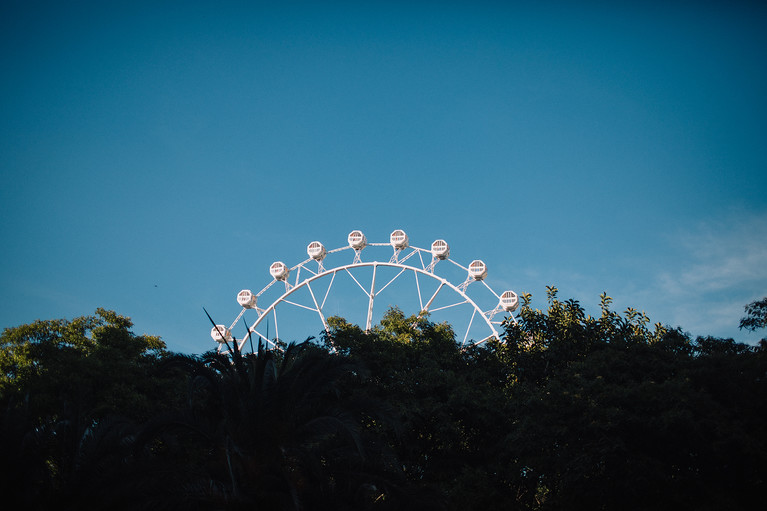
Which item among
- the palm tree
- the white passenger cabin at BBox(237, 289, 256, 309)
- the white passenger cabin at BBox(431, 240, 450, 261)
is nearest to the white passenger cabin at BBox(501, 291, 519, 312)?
the white passenger cabin at BBox(431, 240, 450, 261)

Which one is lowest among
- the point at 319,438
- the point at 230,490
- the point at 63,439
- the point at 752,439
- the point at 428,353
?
the point at 752,439

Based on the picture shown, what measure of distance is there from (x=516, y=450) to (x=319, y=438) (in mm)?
7136

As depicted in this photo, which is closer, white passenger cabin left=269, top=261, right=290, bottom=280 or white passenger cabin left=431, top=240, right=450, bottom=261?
white passenger cabin left=431, top=240, right=450, bottom=261

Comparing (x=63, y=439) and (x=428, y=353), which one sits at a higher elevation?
(x=428, y=353)

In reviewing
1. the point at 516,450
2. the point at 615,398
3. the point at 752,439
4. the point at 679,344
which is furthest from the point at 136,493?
the point at 679,344

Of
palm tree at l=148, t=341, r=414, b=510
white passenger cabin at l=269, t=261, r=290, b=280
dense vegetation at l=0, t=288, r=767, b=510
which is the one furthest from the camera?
white passenger cabin at l=269, t=261, r=290, b=280

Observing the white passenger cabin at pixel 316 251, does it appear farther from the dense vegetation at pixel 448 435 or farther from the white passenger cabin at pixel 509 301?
the dense vegetation at pixel 448 435

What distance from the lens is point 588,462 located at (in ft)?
56.9

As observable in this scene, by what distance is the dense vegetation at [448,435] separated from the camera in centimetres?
1505

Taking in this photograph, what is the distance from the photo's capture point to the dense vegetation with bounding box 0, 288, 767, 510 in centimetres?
1505

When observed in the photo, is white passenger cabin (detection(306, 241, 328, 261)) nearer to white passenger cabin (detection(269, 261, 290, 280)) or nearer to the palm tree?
white passenger cabin (detection(269, 261, 290, 280))

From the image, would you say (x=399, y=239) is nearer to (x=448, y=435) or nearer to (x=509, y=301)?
(x=509, y=301)

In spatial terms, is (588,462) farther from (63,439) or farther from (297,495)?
(63,439)

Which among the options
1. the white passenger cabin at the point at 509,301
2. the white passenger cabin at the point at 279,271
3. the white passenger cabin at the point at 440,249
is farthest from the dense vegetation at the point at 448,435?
the white passenger cabin at the point at 279,271
